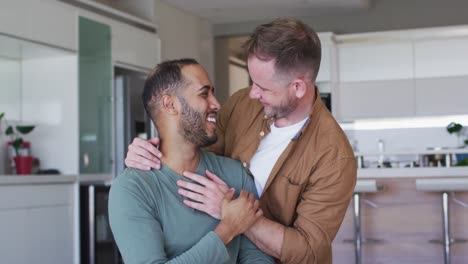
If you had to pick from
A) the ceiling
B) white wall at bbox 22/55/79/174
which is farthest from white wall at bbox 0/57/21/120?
the ceiling

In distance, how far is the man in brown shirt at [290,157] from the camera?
172 cm

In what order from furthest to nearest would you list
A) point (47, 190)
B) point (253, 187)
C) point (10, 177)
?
point (47, 190), point (10, 177), point (253, 187)

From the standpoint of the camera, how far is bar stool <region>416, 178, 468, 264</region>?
14.6 ft

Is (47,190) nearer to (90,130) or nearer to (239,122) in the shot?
(90,130)

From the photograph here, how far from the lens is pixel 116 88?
579 centimetres

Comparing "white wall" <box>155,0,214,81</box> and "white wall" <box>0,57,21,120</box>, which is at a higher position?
"white wall" <box>155,0,214,81</box>

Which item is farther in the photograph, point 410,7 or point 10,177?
point 410,7

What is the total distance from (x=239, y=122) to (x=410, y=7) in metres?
6.42

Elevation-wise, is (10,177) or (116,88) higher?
(116,88)

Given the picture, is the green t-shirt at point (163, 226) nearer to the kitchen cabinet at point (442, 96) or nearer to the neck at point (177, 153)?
the neck at point (177, 153)

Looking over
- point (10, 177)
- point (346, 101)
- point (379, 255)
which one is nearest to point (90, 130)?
point (10, 177)

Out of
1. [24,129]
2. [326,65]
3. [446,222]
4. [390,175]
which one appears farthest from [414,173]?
[326,65]

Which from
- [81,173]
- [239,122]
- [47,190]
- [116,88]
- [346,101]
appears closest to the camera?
[239,122]

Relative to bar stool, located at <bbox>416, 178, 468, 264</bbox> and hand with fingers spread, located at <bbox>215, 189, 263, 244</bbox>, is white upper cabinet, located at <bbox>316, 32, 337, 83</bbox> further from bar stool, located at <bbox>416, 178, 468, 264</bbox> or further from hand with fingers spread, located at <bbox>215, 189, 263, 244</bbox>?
hand with fingers spread, located at <bbox>215, 189, 263, 244</bbox>
